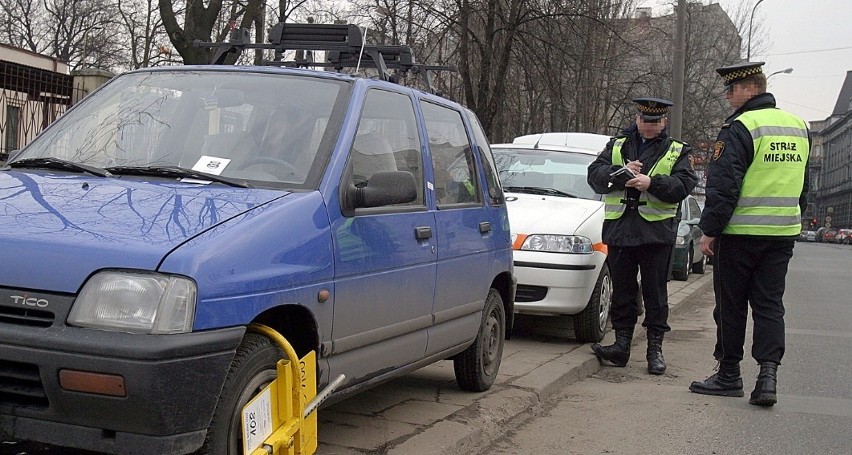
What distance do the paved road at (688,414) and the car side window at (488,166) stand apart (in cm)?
136

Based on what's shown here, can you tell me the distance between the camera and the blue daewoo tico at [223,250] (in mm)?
3047

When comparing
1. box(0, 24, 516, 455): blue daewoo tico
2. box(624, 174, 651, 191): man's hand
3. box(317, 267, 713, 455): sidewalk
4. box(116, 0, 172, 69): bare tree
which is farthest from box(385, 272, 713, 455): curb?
box(116, 0, 172, 69): bare tree

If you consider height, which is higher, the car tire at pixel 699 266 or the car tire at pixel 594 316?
the car tire at pixel 594 316

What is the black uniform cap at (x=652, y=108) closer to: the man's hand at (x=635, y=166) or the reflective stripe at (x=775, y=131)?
the man's hand at (x=635, y=166)

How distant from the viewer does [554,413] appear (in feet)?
19.8

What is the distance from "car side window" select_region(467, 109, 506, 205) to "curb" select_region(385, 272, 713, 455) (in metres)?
1.21

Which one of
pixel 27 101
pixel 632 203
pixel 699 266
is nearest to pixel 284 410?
pixel 632 203

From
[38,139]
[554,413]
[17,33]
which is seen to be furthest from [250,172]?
[17,33]

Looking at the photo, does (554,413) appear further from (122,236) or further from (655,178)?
(122,236)

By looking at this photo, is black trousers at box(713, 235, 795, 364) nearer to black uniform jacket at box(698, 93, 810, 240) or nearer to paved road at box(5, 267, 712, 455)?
black uniform jacket at box(698, 93, 810, 240)

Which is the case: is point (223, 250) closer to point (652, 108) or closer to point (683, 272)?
point (652, 108)

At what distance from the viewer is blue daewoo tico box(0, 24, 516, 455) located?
10.00ft

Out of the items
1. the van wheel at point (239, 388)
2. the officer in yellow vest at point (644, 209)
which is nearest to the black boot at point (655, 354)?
the officer in yellow vest at point (644, 209)

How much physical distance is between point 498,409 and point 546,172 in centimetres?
385
